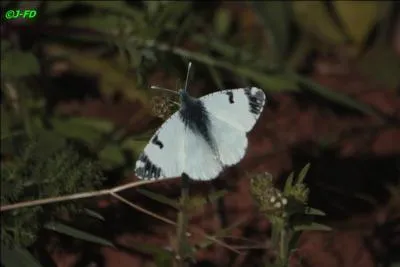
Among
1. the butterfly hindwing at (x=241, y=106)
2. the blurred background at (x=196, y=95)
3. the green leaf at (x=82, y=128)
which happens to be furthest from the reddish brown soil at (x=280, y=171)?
the butterfly hindwing at (x=241, y=106)

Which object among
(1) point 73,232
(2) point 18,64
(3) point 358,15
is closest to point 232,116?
(1) point 73,232

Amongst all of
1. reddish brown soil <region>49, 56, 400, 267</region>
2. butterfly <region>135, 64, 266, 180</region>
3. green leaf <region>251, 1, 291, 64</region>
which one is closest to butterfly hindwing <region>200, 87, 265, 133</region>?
butterfly <region>135, 64, 266, 180</region>

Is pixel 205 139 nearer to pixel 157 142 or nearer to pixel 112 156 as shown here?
pixel 157 142

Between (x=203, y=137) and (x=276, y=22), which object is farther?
(x=276, y=22)

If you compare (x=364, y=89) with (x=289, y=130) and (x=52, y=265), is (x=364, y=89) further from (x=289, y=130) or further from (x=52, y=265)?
(x=52, y=265)

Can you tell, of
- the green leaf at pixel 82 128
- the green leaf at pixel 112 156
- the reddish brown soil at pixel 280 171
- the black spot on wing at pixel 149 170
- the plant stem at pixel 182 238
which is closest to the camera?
the black spot on wing at pixel 149 170

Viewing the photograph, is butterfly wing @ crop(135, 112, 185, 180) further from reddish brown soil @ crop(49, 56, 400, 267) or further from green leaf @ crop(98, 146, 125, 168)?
green leaf @ crop(98, 146, 125, 168)

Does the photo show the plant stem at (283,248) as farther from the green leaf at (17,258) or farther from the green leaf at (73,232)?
the green leaf at (17,258)
